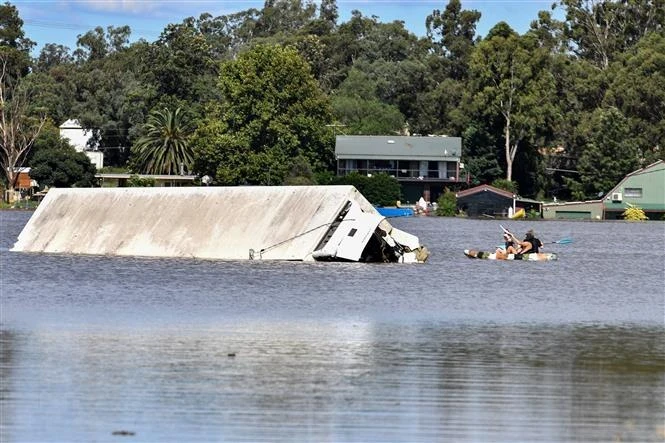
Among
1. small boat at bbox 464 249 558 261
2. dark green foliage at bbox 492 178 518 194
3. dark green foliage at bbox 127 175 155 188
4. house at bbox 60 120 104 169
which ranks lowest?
small boat at bbox 464 249 558 261

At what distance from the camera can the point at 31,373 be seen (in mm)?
20875

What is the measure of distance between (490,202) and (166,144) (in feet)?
110

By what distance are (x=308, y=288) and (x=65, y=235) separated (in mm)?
16749

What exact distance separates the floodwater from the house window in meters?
77.8

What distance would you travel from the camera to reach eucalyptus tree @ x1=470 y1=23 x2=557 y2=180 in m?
127

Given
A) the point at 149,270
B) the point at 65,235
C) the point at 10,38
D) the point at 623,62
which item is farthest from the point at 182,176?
the point at 149,270

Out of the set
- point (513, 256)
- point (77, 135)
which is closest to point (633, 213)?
point (77, 135)

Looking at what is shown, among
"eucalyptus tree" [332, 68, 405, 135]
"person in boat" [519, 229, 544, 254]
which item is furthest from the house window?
"person in boat" [519, 229, 544, 254]

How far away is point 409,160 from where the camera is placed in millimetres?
135750

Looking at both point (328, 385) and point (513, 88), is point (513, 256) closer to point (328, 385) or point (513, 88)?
point (328, 385)

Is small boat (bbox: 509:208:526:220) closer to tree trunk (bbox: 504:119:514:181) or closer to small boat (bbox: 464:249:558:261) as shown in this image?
tree trunk (bbox: 504:119:514:181)

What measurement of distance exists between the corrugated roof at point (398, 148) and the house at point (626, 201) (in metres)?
14.3

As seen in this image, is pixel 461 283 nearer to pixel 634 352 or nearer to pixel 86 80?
pixel 634 352

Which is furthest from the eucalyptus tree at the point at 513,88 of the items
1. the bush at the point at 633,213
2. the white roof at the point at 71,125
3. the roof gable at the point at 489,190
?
the white roof at the point at 71,125
